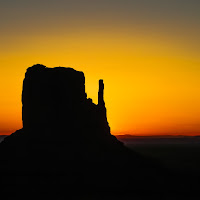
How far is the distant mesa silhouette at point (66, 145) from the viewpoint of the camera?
71750 millimetres

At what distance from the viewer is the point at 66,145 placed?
81.3 metres

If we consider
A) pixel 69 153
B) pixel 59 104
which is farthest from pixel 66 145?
pixel 59 104

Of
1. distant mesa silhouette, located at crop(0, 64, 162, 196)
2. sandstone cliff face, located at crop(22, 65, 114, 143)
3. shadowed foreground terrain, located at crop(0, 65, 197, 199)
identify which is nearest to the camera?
shadowed foreground terrain, located at crop(0, 65, 197, 199)

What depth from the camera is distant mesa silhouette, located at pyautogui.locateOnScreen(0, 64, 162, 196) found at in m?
71.8

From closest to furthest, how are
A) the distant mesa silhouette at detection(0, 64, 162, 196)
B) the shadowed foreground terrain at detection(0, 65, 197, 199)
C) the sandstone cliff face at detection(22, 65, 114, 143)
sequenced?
the shadowed foreground terrain at detection(0, 65, 197, 199) → the distant mesa silhouette at detection(0, 64, 162, 196) → the sandstone cliff face at detection(22, 65, 114, 143)

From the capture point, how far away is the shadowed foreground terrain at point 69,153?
6888cm

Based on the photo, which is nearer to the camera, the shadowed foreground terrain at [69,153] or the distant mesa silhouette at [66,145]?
the shadowed foreground terrain at [69,153]

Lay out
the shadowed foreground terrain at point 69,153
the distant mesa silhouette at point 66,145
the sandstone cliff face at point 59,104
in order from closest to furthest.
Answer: the shadowed foreground terrain at point 69,153, the distant mesa silhouette at point 66,145, the sandstone cliff face at point 59,104

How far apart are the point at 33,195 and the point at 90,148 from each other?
62.9 ft

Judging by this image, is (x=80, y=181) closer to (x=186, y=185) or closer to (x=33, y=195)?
(x=33, y=195)

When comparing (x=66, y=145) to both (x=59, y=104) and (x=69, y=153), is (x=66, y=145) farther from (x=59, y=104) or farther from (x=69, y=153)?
(x=59, y=104)

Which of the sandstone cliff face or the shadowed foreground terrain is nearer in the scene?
the shadowed foreground terrain

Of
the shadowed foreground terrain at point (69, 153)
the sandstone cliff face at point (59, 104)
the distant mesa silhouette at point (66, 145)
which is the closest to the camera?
the shadowed foreground terrain at point (69, 153)

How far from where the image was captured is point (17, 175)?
234 feet
